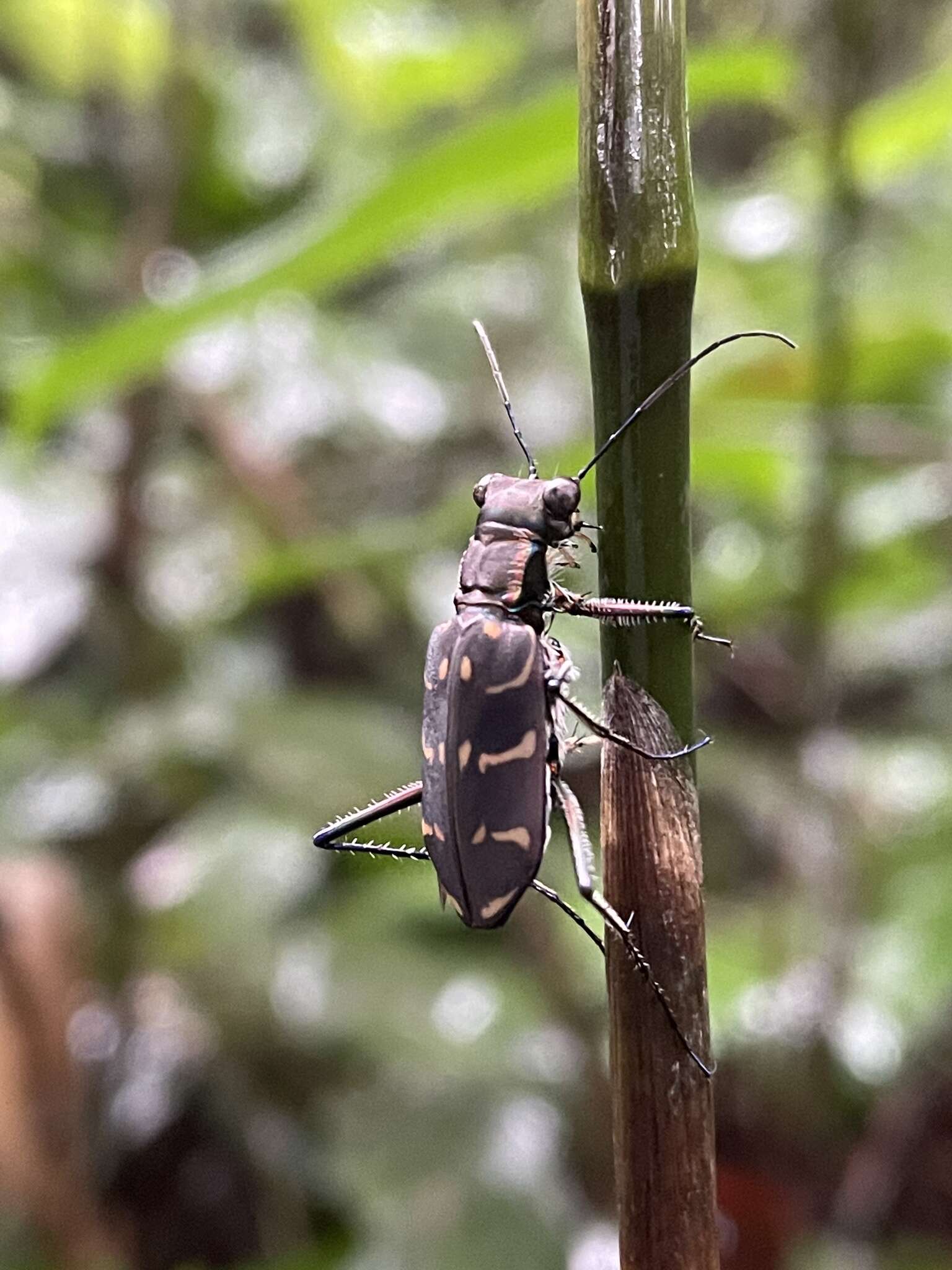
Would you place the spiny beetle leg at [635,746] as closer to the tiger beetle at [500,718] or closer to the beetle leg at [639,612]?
the beetle leg at [639,612]

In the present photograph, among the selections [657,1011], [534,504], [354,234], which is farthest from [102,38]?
[657,1011]

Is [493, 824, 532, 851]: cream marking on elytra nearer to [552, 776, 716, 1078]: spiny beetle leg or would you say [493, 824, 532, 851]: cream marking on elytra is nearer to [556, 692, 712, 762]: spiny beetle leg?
[552, 776, 716, 1078]: spiny beetle leg

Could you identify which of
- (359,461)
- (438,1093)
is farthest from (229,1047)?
(359,461)

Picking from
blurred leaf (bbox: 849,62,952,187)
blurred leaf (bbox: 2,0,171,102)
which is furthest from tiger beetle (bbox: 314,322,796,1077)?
blurred leaf (bbox: 2,0,171,102)

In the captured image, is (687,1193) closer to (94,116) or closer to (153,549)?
(153,549)

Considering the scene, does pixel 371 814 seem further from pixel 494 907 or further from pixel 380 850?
pixel 494 907

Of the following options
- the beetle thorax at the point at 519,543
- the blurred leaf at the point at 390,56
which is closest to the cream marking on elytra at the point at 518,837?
the beetle thorax at the point at 519,543

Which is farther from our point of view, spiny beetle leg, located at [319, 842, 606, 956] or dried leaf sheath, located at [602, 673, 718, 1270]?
spiny beetle leg, located at [319, 842, 606, 956]
